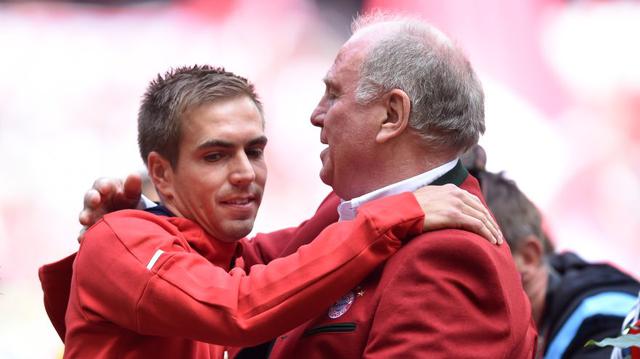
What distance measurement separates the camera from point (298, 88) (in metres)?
7.19

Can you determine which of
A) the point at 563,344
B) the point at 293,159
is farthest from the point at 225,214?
the point at 293,159

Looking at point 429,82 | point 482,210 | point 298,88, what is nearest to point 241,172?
point 429,82

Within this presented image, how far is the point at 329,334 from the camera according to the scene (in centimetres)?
293

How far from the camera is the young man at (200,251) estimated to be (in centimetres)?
280

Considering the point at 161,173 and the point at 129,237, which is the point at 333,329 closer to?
the point at 129,237

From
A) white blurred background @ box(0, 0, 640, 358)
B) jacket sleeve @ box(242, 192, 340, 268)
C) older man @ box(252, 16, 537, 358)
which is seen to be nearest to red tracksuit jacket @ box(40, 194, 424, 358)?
older man @ box(252, 16, 537, 358)

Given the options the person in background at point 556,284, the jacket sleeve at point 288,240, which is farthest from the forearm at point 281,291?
the person in background at point 556,284

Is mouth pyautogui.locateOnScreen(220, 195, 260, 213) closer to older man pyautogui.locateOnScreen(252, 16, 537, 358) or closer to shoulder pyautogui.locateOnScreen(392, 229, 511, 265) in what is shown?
older man pyautogui.locateOnScreen(252, 16, 537, 358)

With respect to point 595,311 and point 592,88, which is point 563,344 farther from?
point 592,88

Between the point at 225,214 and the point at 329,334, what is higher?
the point at 225,214

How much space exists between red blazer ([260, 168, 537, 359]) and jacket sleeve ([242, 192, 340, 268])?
696mm

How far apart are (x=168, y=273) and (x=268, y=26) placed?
4.76 metres

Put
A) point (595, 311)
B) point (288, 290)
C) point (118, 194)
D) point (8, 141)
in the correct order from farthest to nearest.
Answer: point (8, 141), point (595, 311), point (118, 194), point (288, 290)

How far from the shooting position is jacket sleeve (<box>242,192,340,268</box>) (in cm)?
365
